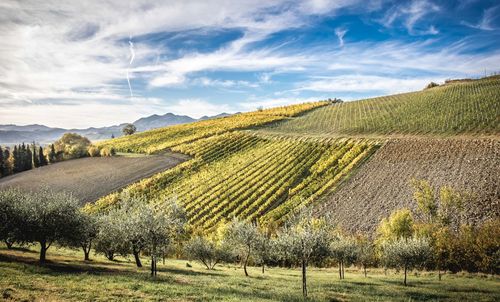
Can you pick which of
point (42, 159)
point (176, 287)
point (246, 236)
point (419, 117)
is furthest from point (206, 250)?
point (42, 159)

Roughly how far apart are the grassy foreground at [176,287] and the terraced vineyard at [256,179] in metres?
27.5

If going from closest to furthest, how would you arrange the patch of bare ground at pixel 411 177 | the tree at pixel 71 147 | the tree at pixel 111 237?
the tree at pixel 111 237 → the patch of bare ground at pixel 411 177 → the tree at pixel 71 147

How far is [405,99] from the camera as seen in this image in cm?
14675

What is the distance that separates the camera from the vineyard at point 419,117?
3487 inches

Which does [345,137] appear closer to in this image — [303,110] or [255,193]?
[255,193]

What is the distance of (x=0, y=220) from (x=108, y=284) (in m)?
17.0

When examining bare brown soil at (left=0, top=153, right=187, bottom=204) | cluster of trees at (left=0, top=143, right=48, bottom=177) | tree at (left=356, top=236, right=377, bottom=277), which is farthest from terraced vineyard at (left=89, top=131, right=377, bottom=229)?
cluster of trees at (left=0, top=143, right=48, bottom=177)

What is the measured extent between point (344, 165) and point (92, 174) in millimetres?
78004

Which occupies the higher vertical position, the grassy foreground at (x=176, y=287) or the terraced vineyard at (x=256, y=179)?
the terraced vineyard at (x=256, y=179)

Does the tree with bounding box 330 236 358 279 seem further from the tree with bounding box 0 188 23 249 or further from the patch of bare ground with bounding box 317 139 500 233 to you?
the tree with bounding box 0 188 23 249

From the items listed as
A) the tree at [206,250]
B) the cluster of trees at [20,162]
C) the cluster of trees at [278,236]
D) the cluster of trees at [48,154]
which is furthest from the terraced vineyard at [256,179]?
the cluster of trees at [20,162]

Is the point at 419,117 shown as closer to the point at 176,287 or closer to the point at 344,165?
the point at 344,165

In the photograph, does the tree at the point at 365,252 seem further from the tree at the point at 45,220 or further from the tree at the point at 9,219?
the tree at the point at 9,219

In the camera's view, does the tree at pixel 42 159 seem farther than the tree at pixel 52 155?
No
